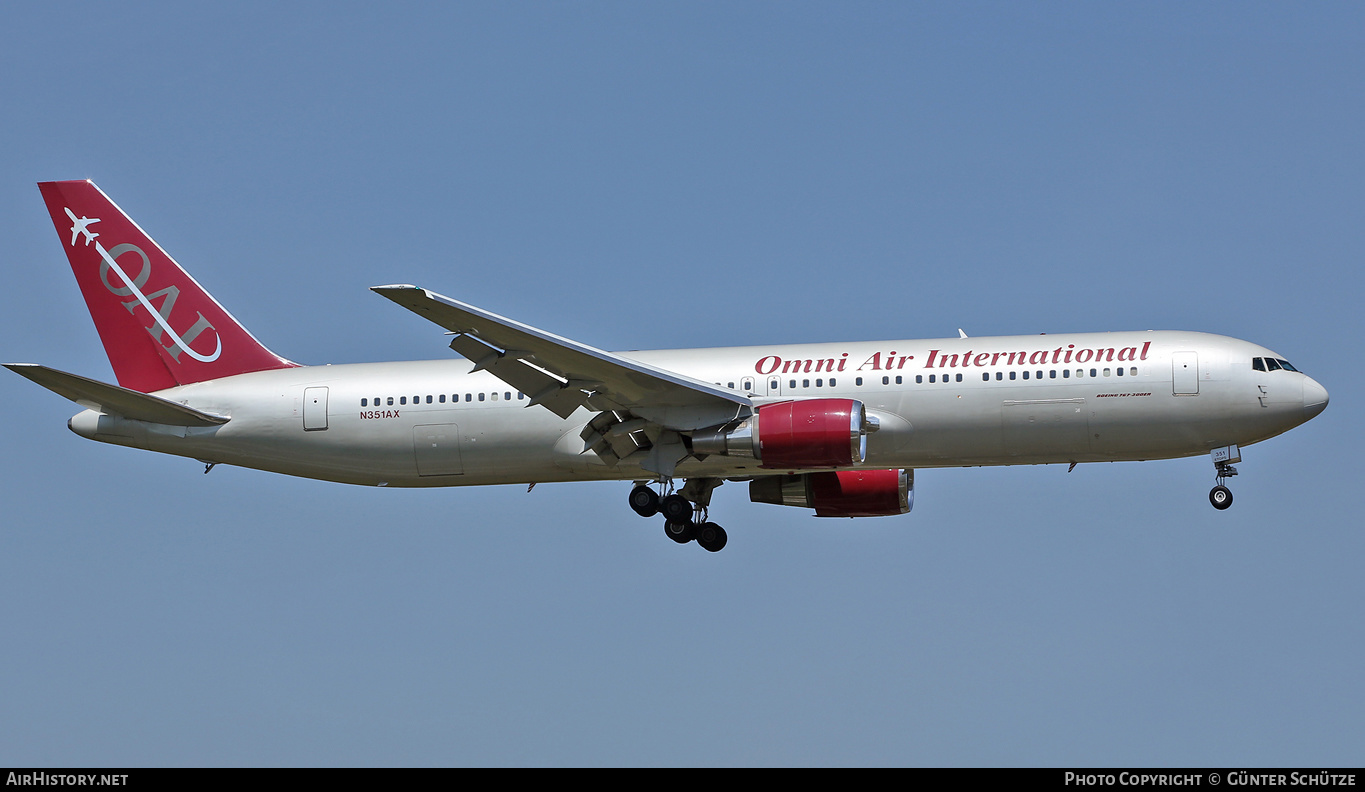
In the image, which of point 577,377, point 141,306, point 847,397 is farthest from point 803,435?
point 141,306

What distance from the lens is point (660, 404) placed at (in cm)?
3781

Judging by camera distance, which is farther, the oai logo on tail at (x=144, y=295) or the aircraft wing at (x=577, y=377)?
the oai logo on tail at (x=144, y=295)

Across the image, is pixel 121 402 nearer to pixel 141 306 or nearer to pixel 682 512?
pixel 141 306

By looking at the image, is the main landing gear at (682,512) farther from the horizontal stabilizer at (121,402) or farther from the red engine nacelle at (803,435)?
the horizontal stabilizer at (121,402)

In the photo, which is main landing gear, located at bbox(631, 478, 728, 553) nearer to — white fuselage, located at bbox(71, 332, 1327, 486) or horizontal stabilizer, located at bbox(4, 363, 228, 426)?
white fuselage, located at bbox(71, 332, 1327, 486)

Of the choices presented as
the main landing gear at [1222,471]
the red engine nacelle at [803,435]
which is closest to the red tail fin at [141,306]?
the red engine nacelle at [803,435]

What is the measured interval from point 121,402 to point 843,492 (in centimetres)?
1802

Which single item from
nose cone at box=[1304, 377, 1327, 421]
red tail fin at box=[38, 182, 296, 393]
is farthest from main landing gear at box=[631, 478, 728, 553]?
nose cone at box=[1304, 377, 1327, 421]

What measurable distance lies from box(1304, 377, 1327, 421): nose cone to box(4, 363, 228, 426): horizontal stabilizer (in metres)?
25.6

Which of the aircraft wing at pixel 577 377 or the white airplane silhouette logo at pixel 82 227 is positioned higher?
the white airplane silhouette logo at pixel 82 227

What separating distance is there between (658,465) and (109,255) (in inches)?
640

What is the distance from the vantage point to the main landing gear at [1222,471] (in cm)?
3697

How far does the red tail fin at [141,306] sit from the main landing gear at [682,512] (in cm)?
1003
